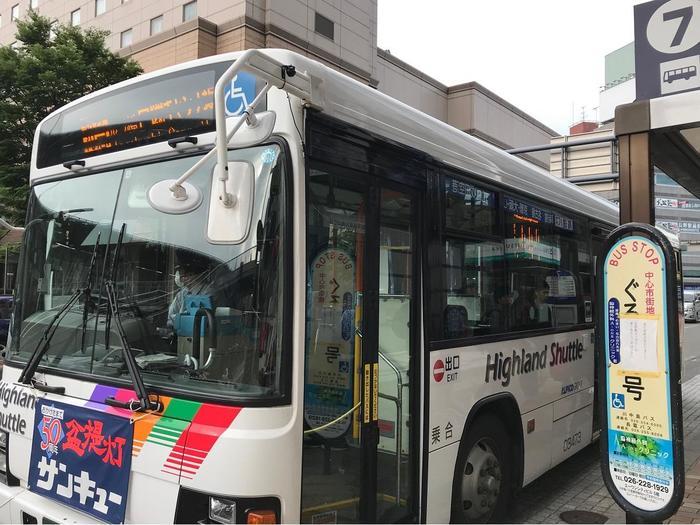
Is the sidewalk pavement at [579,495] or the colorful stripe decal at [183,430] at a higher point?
the colorful stripe decal at [183,430]

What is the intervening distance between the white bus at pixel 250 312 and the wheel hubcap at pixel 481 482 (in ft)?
0.06

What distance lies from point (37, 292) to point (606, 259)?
350cm

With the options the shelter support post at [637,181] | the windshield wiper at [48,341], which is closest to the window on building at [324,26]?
the shelter support post at [637,181]

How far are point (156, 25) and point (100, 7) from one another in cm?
573

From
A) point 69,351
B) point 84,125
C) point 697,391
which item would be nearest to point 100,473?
point 69,351

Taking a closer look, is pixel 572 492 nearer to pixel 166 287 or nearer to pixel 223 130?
pixel 166 287

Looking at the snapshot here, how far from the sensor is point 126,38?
29.5 metres

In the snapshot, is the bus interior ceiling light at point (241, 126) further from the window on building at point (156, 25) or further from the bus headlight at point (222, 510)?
the window on building at point (156, 25)

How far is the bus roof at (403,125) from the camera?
9.78ft

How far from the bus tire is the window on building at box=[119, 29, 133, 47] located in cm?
3026

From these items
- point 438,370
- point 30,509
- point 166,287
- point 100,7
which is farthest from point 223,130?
point 100,7

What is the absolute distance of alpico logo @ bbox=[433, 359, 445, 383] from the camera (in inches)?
144

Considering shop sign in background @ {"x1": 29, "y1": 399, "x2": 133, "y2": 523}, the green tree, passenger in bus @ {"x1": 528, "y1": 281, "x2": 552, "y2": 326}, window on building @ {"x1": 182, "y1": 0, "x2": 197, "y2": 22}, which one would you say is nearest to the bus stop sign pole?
passenger in bus @ {"x1": 528, "y1": 281, "x2": 552, "y2": 326}

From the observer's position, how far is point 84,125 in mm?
3605
